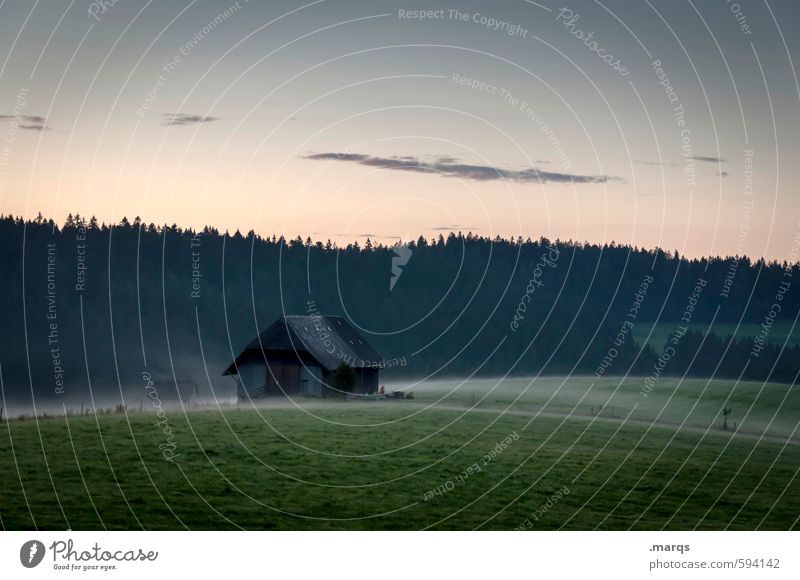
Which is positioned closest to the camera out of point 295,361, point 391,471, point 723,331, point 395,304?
point 391,471

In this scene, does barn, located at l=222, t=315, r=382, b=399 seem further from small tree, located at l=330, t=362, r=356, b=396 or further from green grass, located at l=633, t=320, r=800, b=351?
green grass, located at l=633, t=320, r=800, b=351

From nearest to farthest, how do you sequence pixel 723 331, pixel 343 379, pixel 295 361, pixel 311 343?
1. pixel 343 379
2. pixel 295 361
3. pixel 311 343
4. pixel 723 331

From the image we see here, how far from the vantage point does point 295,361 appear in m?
44.5

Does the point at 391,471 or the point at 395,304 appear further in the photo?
the point at 395,304

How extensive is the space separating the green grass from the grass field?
14901 millimetres

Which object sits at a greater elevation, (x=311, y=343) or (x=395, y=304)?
(x=395, y=304)

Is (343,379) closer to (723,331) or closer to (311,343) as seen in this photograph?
(311,343)

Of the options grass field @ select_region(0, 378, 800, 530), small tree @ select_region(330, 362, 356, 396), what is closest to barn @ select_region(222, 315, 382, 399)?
small tree @ select_region(330, 362, 356, 396)

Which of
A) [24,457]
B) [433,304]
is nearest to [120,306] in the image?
[433,304]

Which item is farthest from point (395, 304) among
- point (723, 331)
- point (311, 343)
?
point (723, 331)

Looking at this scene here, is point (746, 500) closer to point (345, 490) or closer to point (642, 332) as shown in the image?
point (345, 490)

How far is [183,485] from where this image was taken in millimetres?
31484

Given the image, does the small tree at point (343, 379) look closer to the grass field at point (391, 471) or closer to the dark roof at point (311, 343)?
the dark roof at point (311, 343)

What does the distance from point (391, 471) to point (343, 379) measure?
427 inches
